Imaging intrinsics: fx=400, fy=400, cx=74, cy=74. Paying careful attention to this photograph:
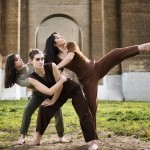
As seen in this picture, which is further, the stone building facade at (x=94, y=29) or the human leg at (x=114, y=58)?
the stone building facade at (x=94, y=29)

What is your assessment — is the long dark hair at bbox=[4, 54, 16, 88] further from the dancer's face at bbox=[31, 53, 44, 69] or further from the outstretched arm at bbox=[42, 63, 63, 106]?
the outstretched arm at bbox=[42, 63, 63, 106]

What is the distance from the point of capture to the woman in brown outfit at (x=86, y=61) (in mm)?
5145

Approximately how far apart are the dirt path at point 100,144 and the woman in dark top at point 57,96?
1.10ft

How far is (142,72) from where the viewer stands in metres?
19.6

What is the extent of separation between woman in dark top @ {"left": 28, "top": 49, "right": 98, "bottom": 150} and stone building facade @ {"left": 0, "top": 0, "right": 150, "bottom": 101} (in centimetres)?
1425

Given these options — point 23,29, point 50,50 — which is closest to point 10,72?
point 50,50

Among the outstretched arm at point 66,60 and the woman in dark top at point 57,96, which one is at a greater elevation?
the outstretched arm at point 66,60

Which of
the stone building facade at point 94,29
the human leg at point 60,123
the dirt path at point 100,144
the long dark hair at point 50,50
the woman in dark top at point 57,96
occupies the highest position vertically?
the stone building facade at point 94,29

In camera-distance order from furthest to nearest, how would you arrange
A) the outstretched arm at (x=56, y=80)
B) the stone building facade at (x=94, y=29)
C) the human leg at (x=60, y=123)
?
the stone building facade at (x=94, y=29)
the human leg at (x=60, y=123)
the outstretched arm at (x=56, y=80)

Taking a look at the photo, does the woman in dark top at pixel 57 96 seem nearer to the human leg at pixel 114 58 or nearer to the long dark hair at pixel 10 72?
the human leg at pixel 114 58

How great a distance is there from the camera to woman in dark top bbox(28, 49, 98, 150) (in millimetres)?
4816

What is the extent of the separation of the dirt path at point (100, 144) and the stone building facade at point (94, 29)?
13.4m

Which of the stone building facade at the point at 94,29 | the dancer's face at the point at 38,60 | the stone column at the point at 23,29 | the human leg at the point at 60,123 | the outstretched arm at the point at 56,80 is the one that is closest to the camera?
the outstretched arm at the point at 56,80

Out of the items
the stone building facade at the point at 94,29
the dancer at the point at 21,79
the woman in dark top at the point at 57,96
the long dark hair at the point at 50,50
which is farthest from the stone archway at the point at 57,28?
the woman in dark top at the point at 57,96
